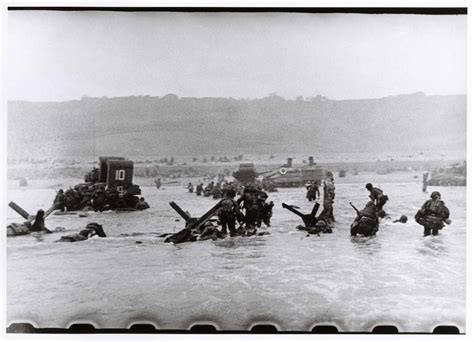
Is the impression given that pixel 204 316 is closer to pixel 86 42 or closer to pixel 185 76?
pixel 185 76

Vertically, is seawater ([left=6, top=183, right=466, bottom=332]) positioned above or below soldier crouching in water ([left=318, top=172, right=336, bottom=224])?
below

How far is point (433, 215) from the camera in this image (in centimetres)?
315

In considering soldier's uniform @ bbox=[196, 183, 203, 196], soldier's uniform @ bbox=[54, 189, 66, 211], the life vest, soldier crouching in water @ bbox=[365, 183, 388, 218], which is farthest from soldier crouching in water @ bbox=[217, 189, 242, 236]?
soldier's uniform @ bbox=[54, 189, 66, 211]

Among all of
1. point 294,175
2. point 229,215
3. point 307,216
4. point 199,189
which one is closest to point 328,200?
point 307,216

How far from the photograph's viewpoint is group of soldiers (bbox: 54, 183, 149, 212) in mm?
3105

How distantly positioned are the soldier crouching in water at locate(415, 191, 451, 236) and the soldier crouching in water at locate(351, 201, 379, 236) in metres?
0.32

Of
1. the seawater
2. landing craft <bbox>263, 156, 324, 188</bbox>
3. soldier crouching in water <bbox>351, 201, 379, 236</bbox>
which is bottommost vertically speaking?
the seawater

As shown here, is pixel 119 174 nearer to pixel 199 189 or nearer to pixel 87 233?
pixel 87 233

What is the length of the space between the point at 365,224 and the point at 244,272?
94 cm

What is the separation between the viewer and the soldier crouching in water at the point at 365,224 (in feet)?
10.3

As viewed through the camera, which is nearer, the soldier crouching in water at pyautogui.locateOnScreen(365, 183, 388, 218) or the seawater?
the seawater

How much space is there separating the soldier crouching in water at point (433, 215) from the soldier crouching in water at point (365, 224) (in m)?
0.32

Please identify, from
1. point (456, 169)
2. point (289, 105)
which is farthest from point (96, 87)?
point (456, 169)

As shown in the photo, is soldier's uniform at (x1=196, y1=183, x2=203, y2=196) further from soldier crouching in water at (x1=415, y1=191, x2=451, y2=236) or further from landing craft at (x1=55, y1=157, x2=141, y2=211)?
soldier crouching in water at (x1=415, y1=191, x2=451, y2=236)
